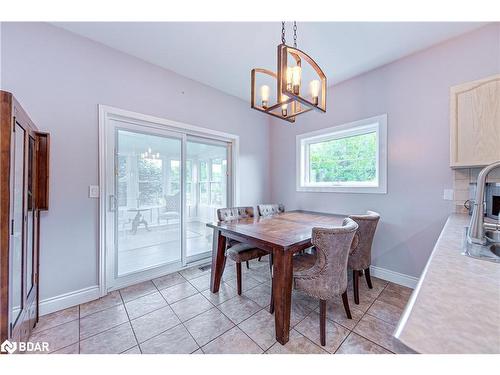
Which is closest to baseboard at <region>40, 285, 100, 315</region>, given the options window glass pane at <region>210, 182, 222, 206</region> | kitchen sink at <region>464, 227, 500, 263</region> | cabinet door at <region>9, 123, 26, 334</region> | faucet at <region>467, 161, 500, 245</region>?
cabinet door at <region>9, 123, 26, 334</region>

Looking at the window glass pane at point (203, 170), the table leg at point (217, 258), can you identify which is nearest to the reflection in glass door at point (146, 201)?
the window glass pane at point (203, 170)

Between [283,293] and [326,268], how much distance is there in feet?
1.24

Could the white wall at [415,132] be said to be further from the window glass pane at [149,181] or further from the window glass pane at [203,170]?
the window glass pane at [149,181]

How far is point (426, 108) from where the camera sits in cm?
220

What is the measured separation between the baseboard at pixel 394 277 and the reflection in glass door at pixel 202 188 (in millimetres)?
2410

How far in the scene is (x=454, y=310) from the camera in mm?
538

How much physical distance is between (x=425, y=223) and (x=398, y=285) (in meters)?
0.81

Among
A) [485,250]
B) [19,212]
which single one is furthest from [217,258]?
[485,250]

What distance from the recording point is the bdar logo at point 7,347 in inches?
40.2

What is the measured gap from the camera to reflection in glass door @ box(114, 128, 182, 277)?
2373mm

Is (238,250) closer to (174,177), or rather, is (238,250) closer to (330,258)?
(330,258)

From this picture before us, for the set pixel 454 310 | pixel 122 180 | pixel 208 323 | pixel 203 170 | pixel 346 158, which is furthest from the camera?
pixel 203 170

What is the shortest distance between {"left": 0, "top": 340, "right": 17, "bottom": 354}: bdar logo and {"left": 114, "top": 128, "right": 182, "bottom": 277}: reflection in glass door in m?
1.22

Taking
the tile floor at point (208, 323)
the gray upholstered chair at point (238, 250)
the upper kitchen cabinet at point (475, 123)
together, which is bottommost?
the tile floor at point (208, 323)
